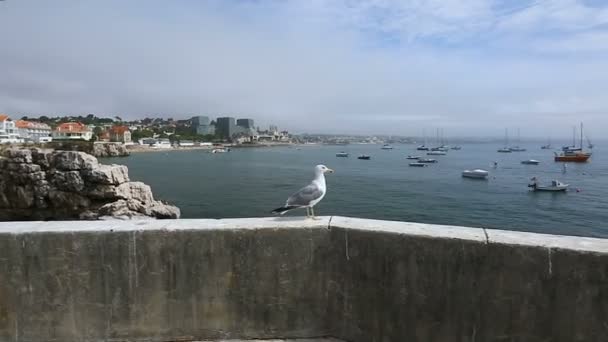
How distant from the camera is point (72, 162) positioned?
28641 millimetres

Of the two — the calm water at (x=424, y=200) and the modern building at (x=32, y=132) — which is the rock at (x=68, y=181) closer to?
the calm water at (x=424, y=200)

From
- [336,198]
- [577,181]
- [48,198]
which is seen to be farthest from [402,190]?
[48,198]

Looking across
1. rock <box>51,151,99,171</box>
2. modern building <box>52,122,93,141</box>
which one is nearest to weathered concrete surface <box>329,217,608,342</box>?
rock <box>51,151,99,171</box>

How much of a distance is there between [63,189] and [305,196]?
2984cm

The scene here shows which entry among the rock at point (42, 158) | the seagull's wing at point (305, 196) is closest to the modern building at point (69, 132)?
the rock at point (42, 158)

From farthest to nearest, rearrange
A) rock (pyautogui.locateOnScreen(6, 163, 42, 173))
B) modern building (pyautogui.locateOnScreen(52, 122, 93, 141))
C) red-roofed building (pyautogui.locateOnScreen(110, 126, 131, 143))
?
1. red-roofed building (pyautogui.locateOnScreen(110, 126, 131, 143))
2. modern building (pyautogui.locateOnScreen(52, 122, 93, 141))
3. rock (pyautogui.locateOnScreen(6, 163, 42, 173))

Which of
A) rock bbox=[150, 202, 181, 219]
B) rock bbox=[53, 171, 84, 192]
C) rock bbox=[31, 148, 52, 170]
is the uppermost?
rock bbox=[31, 148, 52, 170]

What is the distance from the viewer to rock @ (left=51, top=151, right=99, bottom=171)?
2845 cm

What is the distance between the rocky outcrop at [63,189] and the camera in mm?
28250

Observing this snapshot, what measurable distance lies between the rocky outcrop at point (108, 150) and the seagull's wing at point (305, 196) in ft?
397

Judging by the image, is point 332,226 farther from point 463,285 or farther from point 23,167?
point 23,167

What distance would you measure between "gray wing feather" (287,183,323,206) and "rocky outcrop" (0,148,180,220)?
2577 cm

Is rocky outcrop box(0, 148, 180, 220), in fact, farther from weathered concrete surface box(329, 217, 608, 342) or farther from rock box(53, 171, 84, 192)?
weathered concrete surface box(329, 217, 608, 342)

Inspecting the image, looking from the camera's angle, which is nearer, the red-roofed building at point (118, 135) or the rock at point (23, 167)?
the rock at point (23, 167)
